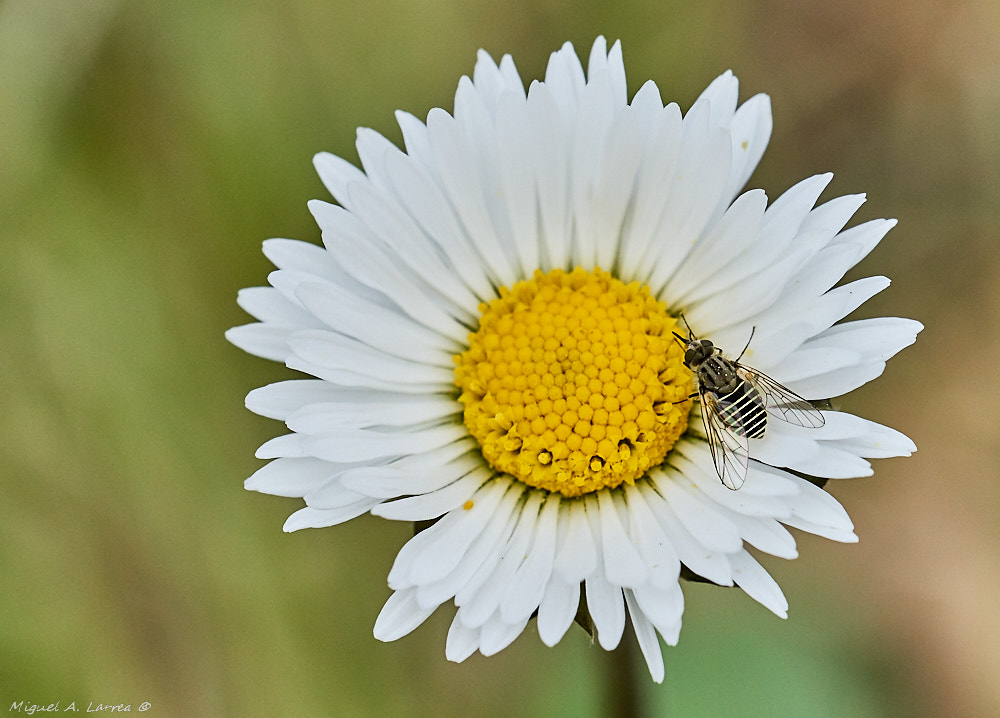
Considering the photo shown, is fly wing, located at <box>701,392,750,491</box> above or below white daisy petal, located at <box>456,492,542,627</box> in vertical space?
above

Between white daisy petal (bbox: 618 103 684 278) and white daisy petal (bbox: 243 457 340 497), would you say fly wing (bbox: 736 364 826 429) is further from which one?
white daisy petal (bbox: 243 457 340 497)

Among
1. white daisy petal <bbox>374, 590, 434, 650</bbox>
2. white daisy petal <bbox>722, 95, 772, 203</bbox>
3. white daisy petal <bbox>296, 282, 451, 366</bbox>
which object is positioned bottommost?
white daisy petal <bbox>374, 590, 434, 650</bbox>

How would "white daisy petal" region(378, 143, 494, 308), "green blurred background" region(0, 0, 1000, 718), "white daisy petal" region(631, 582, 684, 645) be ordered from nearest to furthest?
"white daisy petal" region(631, 582, 684, 645) → "white daisy petal" region(378, 143, 494, 308) → "green blurred background" region(0, 0, 1000, 718)

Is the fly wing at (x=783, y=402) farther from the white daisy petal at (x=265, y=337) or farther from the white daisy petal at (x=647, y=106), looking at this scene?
the white daisy petal at (x=265, y=337)

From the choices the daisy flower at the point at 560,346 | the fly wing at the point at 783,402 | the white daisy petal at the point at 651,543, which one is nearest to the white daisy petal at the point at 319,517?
the daisy flower at the point at 560,346

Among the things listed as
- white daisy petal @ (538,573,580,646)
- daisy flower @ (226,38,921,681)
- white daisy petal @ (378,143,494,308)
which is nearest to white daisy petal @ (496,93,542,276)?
daisy flower @ (226,38,921,681)

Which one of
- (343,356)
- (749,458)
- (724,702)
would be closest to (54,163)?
(343,356)

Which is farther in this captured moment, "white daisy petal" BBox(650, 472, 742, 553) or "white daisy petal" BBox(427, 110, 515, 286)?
"white daisy petal" BBox(427, 110, 515, 286)

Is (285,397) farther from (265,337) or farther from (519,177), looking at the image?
(519,177)
